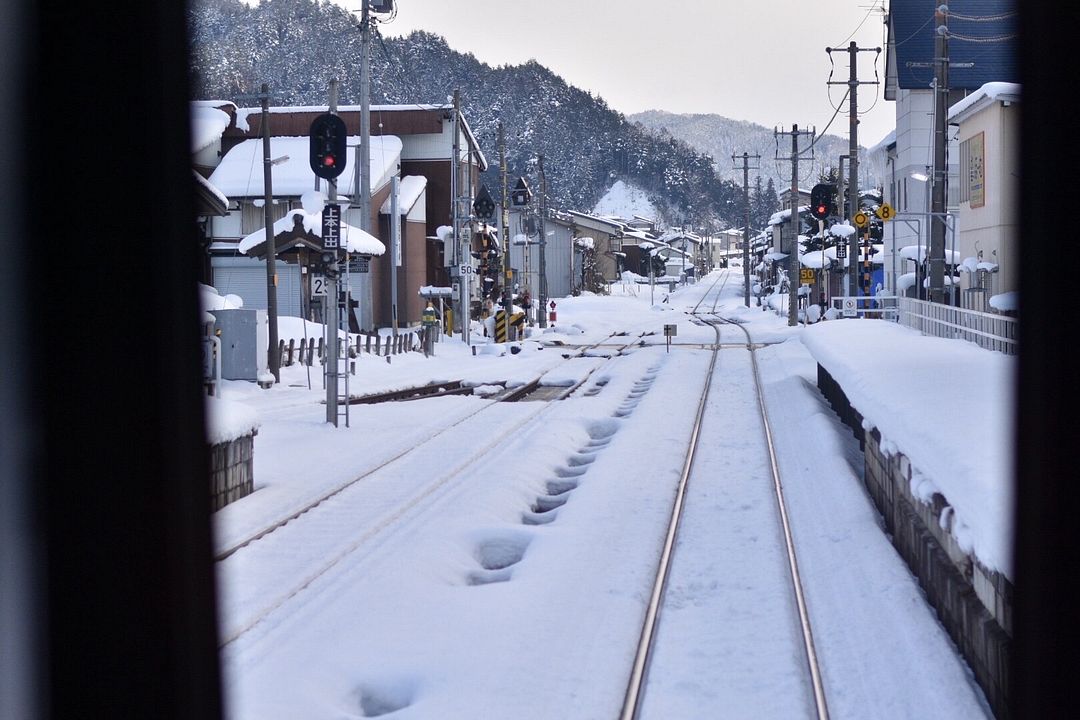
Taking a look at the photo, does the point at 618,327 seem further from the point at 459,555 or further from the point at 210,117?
the point at 459,555

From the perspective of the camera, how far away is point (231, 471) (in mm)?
11703

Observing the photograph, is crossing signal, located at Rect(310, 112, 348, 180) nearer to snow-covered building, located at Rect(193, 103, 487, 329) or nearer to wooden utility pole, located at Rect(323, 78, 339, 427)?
wooden utility pole, located at Rect(323, 78, 339, 427)

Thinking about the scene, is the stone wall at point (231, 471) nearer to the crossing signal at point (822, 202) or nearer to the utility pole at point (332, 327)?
the utility pole at point (332, 327)

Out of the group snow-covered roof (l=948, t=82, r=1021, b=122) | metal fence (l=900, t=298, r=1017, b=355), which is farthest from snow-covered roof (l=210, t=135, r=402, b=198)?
metal fence (l=900, t=298, r=1017, b=355)

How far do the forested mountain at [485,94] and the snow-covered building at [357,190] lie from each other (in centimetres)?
4951

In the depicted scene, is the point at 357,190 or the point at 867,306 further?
the point at 357,190

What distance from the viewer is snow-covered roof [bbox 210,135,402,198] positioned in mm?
42062

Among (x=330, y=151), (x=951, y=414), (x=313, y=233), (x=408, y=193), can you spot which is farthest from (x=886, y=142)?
(x=951, y=414)

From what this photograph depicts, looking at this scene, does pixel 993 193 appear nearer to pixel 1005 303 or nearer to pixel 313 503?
pixel 1005 303

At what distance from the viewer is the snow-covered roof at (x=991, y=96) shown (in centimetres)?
2592

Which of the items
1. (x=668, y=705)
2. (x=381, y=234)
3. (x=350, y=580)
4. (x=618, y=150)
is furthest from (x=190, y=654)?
(x=618, y=150)

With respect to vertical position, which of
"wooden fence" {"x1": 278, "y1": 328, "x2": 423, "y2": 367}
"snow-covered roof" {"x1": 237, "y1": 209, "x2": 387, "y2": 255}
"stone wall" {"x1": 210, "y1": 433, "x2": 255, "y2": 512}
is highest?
"snow-covered roof" {"x1": 237, "y1": 209, "x2": 387, "y2": 255}

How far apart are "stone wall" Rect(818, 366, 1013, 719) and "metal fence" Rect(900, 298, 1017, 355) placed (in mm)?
3934

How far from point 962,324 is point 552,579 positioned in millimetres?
11133
